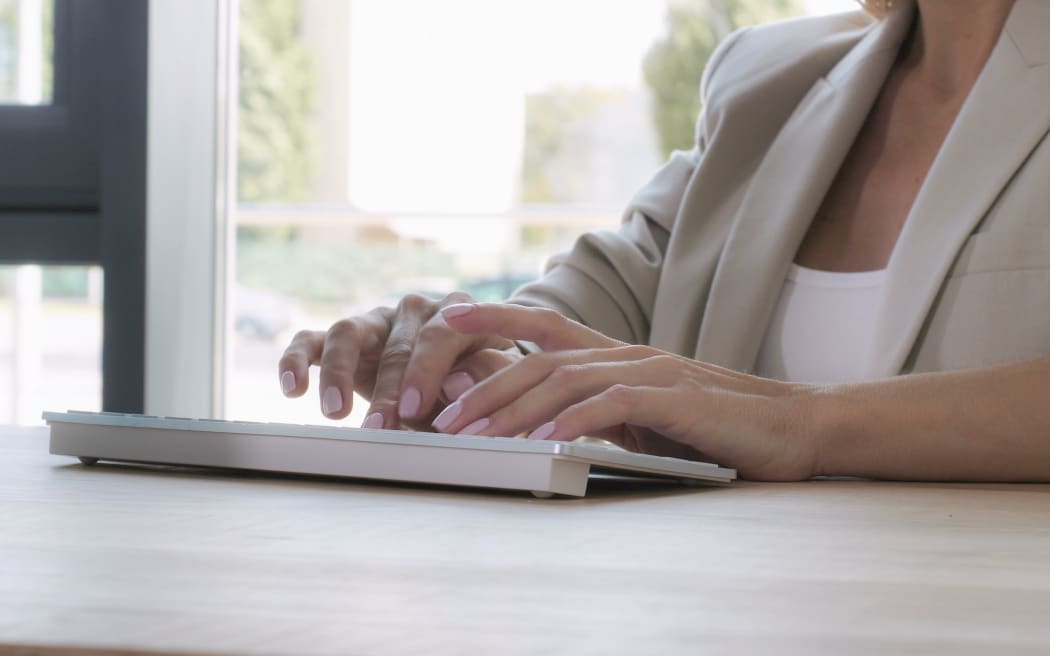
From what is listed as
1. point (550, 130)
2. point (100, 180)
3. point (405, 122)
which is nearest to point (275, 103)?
point (405, 122)

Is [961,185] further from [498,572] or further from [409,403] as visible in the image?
[498,572]

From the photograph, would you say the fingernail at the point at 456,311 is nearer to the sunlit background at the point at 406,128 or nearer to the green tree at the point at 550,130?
the sunlit background at the point at 406,128

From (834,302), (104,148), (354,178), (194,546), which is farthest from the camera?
(354,178)

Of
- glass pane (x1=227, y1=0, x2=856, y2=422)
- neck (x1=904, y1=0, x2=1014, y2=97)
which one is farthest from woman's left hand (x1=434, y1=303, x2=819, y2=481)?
glass pane (x1=227, y1=0, x2=856, y2=422)

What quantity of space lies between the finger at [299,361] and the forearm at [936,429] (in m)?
0.38

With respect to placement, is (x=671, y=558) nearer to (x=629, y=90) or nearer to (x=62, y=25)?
(x=62, y=25)

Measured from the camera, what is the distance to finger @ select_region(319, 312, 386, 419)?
0.79 meters

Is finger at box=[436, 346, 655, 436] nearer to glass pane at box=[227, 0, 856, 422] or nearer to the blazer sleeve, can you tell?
the blazer sleeve

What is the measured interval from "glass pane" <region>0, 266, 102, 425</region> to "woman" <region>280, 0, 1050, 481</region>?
89cm

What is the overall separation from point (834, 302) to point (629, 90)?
390cm

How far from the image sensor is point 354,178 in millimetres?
4418

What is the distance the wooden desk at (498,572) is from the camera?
28 cm

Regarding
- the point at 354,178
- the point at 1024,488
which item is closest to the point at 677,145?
the point at 354,178

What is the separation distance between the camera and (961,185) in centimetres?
106
